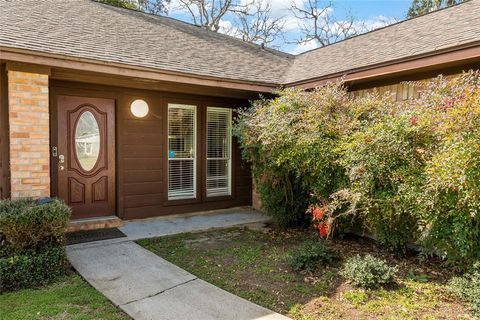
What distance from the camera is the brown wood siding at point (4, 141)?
473cm

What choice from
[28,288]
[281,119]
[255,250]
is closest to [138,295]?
[28,288]

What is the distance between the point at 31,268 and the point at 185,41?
219 inches

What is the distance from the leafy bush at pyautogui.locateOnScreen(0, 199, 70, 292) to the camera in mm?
3412

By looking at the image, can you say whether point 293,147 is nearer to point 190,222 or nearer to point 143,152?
point 190,222

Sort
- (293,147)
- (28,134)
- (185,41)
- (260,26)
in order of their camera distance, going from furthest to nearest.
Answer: (260,26) < (185,41) < (293,147) < (28,134)

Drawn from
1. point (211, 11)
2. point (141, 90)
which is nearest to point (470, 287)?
point (141, 90)

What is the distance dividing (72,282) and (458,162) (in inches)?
158

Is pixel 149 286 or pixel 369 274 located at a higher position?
pixel 369 274

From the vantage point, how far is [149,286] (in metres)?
3.45

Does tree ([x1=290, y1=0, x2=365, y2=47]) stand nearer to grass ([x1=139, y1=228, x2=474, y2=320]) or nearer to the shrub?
the shrub

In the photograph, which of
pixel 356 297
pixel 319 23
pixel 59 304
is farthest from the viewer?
pixel 319 23

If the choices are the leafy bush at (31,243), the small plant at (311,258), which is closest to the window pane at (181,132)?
the leafy bush at (31,243)

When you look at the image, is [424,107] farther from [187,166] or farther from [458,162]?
[187,166]

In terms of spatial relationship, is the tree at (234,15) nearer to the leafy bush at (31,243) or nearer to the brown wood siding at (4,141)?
the brown wood siding at (4,141)
